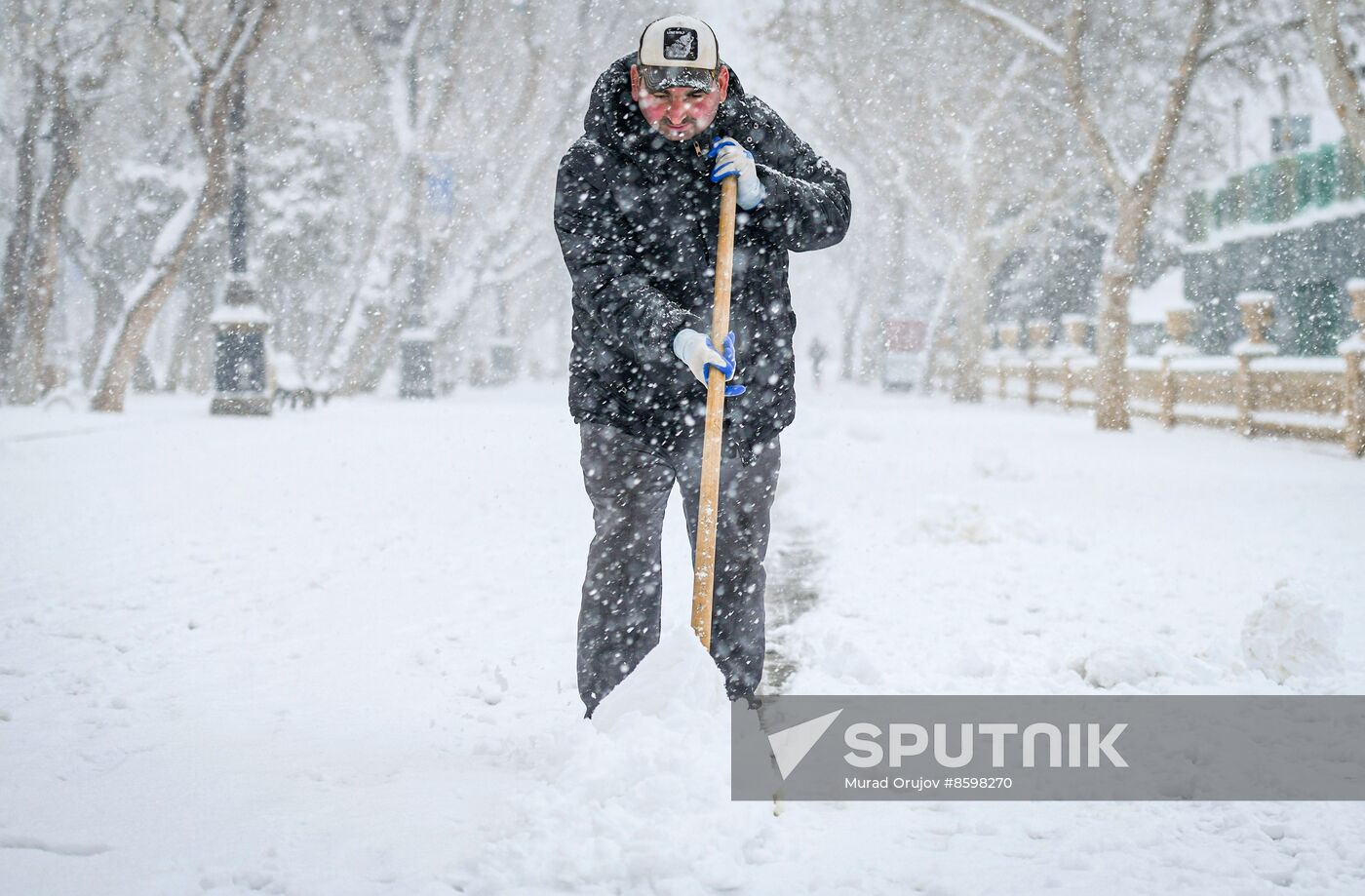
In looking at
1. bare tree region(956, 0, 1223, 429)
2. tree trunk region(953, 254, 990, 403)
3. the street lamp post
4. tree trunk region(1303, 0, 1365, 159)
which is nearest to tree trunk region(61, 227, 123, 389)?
the street lamp post

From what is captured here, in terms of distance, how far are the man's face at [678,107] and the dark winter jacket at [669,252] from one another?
6 cm

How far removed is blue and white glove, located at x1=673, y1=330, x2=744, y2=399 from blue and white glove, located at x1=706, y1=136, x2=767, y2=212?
373 millimetres

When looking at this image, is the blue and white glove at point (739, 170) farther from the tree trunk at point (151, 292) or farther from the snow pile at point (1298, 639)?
the tree trunk at point (151, 292)

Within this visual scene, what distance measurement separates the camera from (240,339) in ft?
58.6

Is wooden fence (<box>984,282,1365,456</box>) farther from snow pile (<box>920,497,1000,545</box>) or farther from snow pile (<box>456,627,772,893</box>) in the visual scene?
snow pile (<box>456,627,772,893</box>)

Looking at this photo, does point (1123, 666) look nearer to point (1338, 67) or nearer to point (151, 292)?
point (1338, 67)

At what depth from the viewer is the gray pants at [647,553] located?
3.19 metres

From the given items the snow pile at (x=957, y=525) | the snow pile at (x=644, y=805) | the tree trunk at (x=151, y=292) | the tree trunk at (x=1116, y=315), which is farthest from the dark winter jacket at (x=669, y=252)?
the tree trunk at (x=151, y=292)

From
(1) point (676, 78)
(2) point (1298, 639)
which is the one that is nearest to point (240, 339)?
(1) point (676, 78)

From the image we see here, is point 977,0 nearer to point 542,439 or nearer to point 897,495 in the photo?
point 542,439

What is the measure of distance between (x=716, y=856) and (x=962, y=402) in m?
25.3

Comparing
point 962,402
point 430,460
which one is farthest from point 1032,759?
point 962,402

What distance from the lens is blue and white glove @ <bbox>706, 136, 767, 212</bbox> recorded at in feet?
9.66

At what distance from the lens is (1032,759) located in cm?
328
